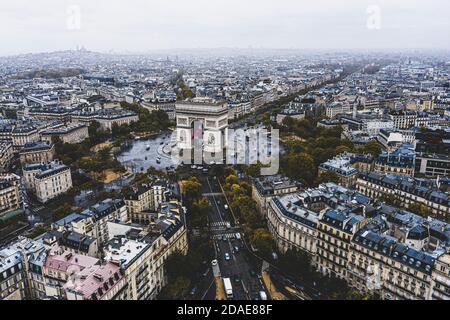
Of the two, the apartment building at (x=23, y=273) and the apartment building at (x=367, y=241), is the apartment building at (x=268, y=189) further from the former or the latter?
the apartment building at (x=23, y=273)

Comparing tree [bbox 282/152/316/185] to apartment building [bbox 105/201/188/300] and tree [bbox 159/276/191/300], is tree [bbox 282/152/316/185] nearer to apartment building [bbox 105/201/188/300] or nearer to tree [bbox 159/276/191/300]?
apartment building [bbox 105/201/188/300]

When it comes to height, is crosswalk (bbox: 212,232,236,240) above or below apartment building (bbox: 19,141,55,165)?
below

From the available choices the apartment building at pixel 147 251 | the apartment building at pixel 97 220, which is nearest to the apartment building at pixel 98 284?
the apartment building at pixel 147 251

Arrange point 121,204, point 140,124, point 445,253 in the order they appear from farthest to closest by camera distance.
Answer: point 140,124, point 121,204, point 445,253

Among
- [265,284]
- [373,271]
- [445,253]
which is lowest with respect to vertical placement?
[265,284]

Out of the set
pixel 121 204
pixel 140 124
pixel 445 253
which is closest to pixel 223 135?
pixel 140 124

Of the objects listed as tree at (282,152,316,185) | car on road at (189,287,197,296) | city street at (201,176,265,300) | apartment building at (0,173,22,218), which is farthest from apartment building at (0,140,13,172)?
car on road at (189,287,197,296)

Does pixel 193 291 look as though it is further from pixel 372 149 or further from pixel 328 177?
pixel 372 149

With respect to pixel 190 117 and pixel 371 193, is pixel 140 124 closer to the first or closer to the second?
pixel 190 117
